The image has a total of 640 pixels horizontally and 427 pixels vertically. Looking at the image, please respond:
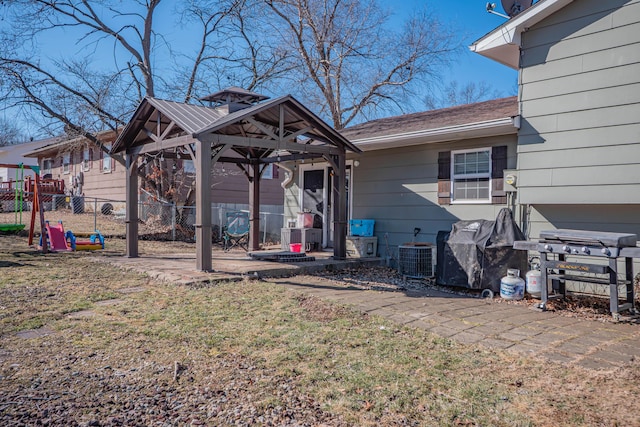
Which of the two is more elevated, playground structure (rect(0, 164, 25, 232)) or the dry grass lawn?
playground structure (rect(0, 164, 25, 232))

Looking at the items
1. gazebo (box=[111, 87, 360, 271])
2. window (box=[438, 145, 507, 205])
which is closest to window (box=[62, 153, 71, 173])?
gazebo (box=[111, 87, 360, 271])

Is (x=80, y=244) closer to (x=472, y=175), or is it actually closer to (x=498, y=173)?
(x=472, y=175)

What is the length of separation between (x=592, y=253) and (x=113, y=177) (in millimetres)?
17614

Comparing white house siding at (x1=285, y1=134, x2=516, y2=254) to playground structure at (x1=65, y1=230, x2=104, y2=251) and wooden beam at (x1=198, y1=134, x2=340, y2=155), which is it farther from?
playground structure at (x1=65, y1=230, x2=104, y2=251)

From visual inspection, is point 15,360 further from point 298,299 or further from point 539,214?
point 539,214

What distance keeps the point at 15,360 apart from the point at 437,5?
19.2m

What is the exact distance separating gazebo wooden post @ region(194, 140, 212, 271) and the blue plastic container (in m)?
3.53

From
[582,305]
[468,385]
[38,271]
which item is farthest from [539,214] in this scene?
[38,271]

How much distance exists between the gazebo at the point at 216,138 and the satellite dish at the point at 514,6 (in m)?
3.72

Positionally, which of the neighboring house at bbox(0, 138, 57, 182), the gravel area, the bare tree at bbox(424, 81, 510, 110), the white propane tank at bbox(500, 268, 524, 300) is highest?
the bare tree at bbox(424, 81, 510, 110)

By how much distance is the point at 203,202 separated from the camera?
6.93 metres

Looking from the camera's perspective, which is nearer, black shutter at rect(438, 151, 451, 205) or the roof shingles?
the roof shingles

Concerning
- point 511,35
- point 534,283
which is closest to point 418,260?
point 534,283

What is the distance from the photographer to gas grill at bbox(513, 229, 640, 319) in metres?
5.15
